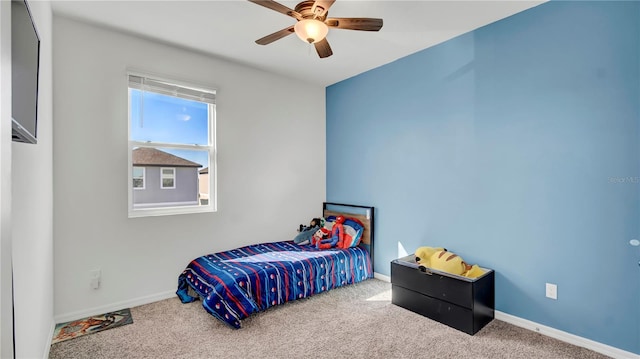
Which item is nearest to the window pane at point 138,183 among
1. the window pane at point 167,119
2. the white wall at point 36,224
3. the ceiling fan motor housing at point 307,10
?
the window pane at point 167,119

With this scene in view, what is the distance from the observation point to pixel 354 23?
2.08 meters

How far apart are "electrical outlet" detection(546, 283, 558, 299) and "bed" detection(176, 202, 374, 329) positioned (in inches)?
68.8

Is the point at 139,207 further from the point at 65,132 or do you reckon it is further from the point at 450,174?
the point at 450,174

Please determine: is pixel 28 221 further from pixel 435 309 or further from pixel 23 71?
pixel 435 309

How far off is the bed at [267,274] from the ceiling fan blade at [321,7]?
2.12 meters

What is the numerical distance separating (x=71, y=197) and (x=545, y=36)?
4037mm

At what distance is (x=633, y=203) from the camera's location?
2.05m

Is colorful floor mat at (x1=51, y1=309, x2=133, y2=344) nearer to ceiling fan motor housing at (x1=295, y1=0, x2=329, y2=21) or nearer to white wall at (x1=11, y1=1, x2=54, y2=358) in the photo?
white wall at (x1=11, y1=1, x2=54, y2=358)

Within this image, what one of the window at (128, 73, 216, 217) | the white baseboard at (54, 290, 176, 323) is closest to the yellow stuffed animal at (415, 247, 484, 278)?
the window at (128, 73, 216, 217)

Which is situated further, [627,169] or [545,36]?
[545,36]

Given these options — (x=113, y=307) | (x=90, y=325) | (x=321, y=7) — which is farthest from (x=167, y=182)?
(x=321, y=7)

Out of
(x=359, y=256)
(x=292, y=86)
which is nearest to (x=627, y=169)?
(x=359, y=256)

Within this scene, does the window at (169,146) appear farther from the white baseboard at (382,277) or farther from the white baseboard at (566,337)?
the white baseboard at (566,337)

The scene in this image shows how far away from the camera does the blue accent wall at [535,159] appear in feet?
6.90
